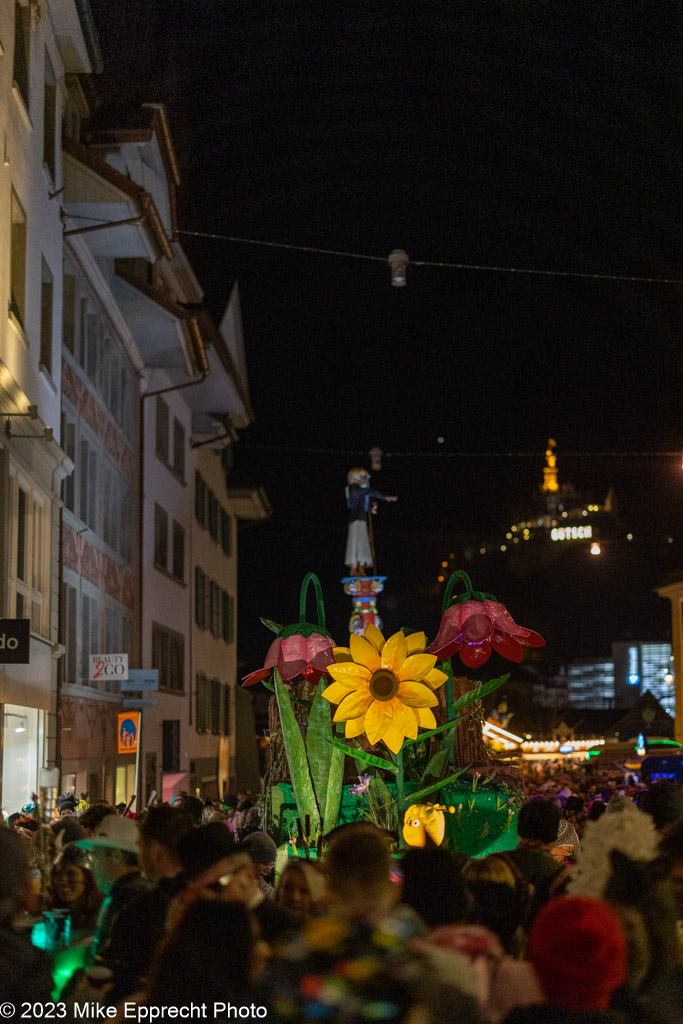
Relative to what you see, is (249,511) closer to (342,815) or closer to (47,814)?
(342,815)

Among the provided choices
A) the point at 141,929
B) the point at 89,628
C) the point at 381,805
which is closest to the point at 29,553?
the point at 89,628

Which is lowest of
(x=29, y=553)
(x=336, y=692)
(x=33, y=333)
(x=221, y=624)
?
(x=336, y=692)

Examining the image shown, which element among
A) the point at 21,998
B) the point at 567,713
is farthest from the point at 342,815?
the point at 567,713

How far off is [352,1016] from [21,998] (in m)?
1.19

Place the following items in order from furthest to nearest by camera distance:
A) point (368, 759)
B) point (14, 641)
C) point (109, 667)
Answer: point (109, 667) → point (14, 641) → point (368, 759)

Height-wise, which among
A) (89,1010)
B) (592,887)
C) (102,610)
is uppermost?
(102,610)

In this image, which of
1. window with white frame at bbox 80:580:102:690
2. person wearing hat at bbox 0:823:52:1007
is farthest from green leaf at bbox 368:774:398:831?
window with white frame at bbox 80:580:102:690

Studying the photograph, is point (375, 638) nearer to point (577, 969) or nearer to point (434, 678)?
point (434, 678)

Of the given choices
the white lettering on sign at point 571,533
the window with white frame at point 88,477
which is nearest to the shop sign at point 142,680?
the window with white frame at point 88,477

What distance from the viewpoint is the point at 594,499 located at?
15425 centimetres

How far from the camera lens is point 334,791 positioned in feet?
36.7

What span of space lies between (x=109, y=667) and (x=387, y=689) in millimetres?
9857

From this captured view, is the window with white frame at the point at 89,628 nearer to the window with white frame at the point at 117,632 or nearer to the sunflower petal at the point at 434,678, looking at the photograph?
the window with white frame at the point at 117,632

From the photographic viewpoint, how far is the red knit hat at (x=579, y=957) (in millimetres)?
3887
